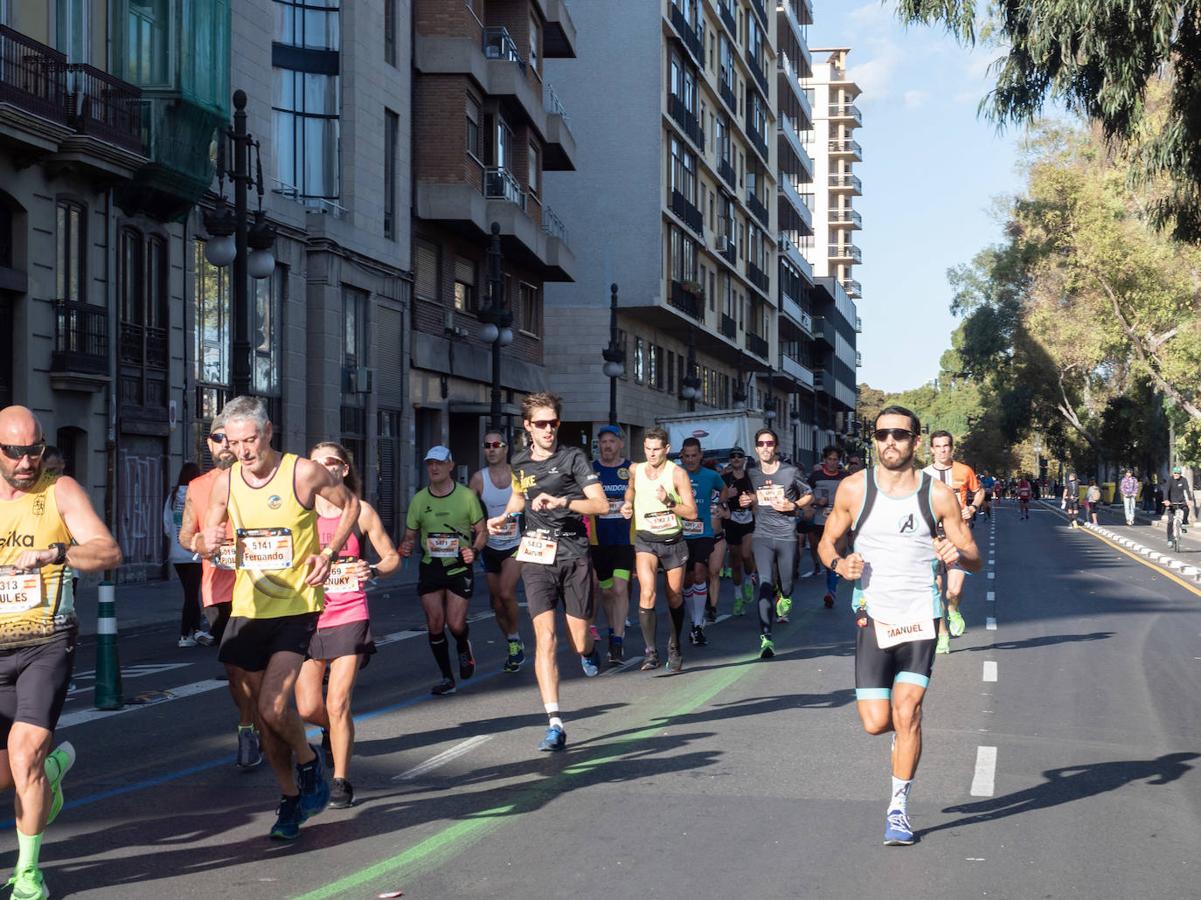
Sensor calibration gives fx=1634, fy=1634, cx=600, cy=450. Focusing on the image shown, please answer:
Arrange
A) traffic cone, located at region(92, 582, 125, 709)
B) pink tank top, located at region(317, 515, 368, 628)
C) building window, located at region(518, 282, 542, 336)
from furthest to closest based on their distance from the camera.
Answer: building window, located at region(518, 282, 542, 336) < traffic cone, located at region(92, 582, 125, 709) < pink tank top, located at region(317, 515, 368, 628)

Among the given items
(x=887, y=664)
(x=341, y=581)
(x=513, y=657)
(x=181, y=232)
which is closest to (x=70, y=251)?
(x=181, y=232)

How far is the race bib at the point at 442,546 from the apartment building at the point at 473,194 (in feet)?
69.3

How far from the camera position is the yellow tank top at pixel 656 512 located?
42.5ft

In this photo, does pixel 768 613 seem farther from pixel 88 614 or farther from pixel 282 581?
pixel 88 614

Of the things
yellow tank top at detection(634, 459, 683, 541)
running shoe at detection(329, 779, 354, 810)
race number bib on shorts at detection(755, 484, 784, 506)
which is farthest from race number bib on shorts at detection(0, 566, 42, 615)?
race number bib on shorts at detection(755, 484, 784, 506)

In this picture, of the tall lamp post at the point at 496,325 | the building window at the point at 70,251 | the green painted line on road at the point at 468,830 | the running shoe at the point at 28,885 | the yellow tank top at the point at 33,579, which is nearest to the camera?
the running shoe at the point at 28,885

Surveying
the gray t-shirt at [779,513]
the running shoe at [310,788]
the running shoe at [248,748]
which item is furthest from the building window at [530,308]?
the running shoe at [310,788]

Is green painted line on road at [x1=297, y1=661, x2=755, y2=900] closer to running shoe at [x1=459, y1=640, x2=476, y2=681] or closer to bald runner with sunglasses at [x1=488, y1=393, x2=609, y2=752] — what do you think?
bald runner with sunglasses at [x1=488, y1=393, x2=609, y2=752]

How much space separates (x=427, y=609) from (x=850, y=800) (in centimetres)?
458

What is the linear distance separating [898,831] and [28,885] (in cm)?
342

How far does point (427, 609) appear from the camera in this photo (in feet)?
38.4

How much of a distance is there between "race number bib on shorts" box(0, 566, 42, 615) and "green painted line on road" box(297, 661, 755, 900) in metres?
1.44

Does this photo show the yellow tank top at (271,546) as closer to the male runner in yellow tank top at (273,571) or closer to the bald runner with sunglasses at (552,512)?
the male runner in yellow tank top at (273,571)

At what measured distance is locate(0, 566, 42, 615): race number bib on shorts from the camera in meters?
5.83
